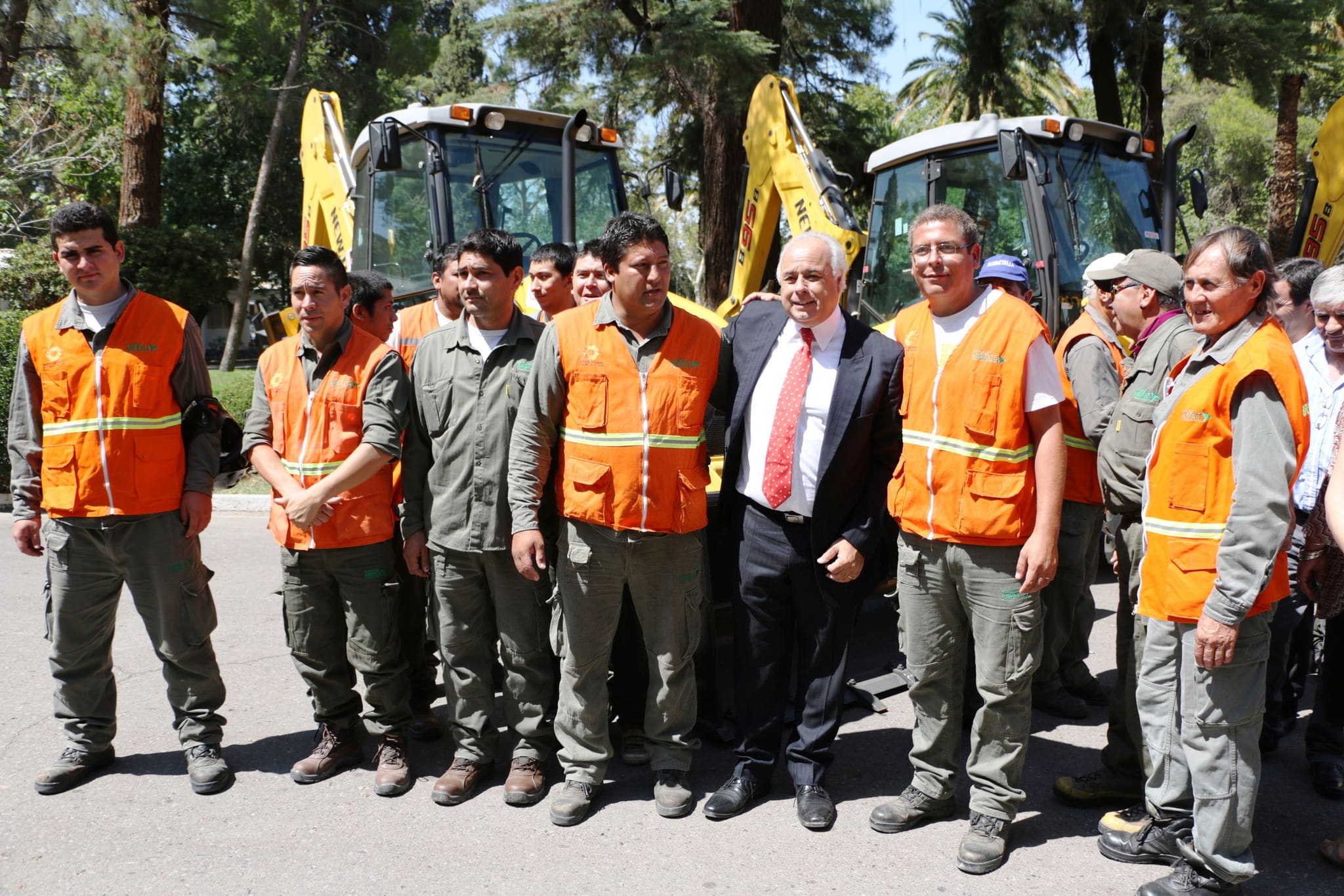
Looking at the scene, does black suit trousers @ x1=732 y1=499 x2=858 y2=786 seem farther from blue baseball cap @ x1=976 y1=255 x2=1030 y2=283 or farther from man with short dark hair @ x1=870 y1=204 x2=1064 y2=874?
blue baseball cap @ x1=976 y1=255 x2=1030 y2=283

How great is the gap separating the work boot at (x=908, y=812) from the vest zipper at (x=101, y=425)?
118 inches

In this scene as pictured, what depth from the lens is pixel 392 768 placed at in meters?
3.91

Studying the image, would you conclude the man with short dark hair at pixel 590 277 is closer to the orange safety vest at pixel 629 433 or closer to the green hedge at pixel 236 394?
the orange safety vest at pixel 629 433

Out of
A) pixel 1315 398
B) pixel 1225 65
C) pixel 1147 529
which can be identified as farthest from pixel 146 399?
pixel 1225 65

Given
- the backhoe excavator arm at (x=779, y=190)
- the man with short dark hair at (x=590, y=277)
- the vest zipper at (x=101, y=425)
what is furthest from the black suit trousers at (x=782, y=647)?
the backhoe excavator arm at (x=779, y=190)

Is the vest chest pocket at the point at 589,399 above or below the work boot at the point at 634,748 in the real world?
above

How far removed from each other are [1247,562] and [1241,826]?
2.68 feet

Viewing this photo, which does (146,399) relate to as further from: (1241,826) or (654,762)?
(1241,826)

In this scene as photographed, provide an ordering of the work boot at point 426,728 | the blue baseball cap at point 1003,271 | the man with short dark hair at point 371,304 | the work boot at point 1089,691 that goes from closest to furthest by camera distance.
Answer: the work boot at point 426,728
the work boot at point 1089,691
the blue baseball cap at point 1003,271
the man with short dark hair at point 371,304

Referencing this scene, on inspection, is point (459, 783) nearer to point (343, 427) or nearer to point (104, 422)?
point (343, 427)

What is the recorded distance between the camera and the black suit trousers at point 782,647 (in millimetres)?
3623

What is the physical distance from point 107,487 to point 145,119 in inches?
550

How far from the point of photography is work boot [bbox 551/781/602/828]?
3598 millimetres

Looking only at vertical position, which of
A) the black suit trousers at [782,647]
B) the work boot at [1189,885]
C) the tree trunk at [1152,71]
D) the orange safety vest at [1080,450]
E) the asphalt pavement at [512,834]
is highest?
the tree trunk at [1152,71]
